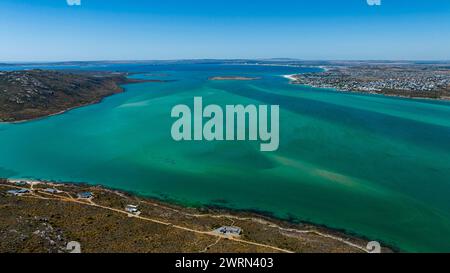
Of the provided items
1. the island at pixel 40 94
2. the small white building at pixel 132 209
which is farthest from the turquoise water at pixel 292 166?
the island at pixel 40 94

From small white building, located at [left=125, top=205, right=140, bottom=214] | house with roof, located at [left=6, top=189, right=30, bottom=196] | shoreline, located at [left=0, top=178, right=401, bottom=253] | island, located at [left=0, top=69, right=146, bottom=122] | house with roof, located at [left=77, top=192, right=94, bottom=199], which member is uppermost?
island, located at [left=0, top=69, right=146, bottom=122]

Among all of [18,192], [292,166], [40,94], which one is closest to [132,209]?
[18,192]

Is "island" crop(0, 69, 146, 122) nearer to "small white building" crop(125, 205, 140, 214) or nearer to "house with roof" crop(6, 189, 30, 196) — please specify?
"house with roof" crop(6, 189, 30, 196)

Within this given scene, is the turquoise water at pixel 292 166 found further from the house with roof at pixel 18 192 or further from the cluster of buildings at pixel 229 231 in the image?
the cluster of buildings at pixel 229 231

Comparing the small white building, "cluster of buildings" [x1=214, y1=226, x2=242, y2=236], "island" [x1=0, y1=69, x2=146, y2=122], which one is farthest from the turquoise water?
"island" [x1=0, y1=69, x2=146, y2=122]

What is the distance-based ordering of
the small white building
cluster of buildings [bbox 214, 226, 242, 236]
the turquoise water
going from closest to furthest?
cluster of buildings [bbox 214, 226, 242, 236], the small white building, the turquoise water

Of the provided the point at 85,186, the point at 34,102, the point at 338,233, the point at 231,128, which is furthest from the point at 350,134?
the point at 34,102
